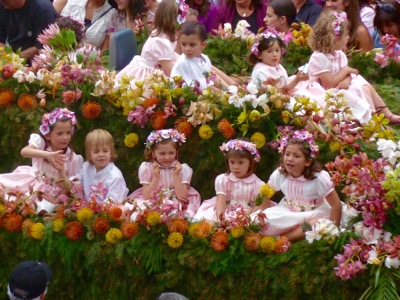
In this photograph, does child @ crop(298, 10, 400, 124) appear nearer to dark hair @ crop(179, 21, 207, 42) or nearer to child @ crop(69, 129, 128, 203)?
dark hair @ crop(179, 21, 207, 42)

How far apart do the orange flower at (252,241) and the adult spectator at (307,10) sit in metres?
4.18

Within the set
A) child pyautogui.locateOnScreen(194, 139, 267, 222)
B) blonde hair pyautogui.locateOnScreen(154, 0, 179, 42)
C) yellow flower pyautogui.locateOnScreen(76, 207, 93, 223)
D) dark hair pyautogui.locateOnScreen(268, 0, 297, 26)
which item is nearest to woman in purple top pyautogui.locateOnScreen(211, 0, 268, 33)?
dark hair pyautogui.locateOnScreen(268, 0, 297, 26)

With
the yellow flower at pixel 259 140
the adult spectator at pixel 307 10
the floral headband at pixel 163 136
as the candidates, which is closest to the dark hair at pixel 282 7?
the adult spectator at pixel 307 10

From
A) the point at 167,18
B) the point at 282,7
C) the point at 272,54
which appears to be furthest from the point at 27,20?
the point at 272,54

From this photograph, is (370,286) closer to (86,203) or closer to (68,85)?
(86,203)

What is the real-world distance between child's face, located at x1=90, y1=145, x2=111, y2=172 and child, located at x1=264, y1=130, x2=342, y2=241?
139cm

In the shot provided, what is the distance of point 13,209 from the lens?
28.6 ft

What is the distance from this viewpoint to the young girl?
10398 mm

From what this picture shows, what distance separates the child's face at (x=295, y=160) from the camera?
28.1ft

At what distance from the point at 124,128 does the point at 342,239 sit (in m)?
2.53

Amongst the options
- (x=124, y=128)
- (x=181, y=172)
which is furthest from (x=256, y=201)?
(x=124, y=128)

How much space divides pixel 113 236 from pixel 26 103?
5.99ft

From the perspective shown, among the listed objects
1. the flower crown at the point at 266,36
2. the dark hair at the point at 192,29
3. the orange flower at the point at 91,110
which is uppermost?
the dark hair at the point at 192,29

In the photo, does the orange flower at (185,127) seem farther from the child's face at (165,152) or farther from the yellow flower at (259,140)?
the yellow flower at (259,140)
